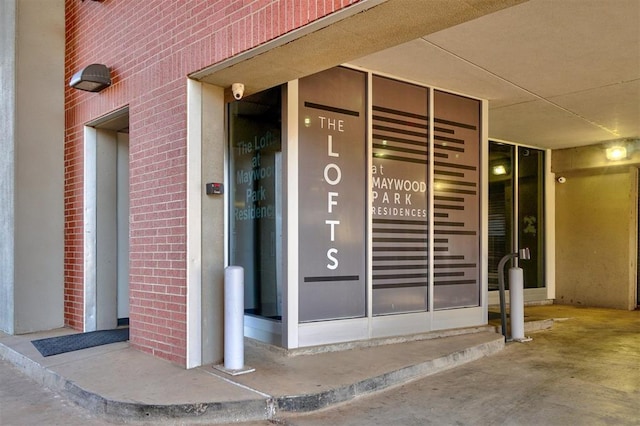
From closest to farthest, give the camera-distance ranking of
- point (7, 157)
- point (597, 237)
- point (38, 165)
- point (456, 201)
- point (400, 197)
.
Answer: point (400, 197), point (7, 157), point (38, 165), point (456, 201), point (597, 237)

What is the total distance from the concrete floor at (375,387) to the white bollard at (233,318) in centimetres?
24

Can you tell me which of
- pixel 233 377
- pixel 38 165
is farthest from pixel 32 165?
pixel 233 377

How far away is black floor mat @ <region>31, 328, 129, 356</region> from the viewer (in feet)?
18.9

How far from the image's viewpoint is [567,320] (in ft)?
29.1

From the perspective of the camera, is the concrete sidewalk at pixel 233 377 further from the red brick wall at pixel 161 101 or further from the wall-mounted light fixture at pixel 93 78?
the wall-mounted light fixture at pixel 93 78

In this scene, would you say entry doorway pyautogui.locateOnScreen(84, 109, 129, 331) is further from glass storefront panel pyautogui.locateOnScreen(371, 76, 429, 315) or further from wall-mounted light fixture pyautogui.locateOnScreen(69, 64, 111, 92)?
glass storefront panel pyautogui.locateOnScreen(371, 76, 429, 315)

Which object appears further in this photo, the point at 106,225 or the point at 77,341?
the point at 106,225

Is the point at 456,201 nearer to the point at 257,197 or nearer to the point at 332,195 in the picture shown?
the point at 332,195

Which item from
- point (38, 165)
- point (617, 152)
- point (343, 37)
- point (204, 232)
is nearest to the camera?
point (343, 37)

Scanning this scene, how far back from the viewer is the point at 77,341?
609 centimetres

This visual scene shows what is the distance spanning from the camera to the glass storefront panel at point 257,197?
6039 millimetres

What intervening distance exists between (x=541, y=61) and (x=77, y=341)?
21.1 feet

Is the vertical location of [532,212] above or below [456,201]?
below

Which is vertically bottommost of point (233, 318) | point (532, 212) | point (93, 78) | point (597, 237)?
point (233, 318)
